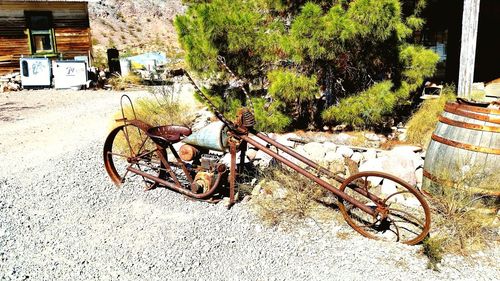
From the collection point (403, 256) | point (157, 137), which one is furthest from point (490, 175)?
point (157, 137)

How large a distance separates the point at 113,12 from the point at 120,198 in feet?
112

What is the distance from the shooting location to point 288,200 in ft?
14.5

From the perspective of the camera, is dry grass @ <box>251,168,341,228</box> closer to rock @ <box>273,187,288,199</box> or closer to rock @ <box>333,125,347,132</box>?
rock @ <box>273,187,288,199</box>

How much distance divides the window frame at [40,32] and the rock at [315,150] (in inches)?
447

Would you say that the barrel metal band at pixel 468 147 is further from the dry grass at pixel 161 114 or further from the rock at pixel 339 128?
the dry grass at pixel 161 114

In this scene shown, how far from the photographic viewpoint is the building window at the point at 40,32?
13.8 m

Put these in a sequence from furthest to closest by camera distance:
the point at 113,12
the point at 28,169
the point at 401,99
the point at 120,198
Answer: the point at 113,12 → the point at 401,99 → the point at 28,169 → the point at 120,198

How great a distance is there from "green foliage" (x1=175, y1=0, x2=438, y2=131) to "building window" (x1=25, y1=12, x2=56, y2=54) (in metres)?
9.38

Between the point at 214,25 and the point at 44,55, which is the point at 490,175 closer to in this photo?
the point at 214,25

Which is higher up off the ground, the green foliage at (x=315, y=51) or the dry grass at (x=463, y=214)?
the green foliage at (x=315, y=51)

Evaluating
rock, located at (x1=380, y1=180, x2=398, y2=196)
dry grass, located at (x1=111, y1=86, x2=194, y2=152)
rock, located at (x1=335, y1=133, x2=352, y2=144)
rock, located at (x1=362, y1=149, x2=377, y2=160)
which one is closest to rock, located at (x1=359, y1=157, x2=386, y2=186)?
rock, located at (x1=380, y1=180, x2=398, y2=196)

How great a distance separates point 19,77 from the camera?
44.3 feet

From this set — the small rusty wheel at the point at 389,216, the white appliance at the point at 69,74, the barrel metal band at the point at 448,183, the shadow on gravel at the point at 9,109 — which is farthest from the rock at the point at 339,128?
the white appliance at the point at 69,74

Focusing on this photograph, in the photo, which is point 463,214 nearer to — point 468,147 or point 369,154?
point 468,147
